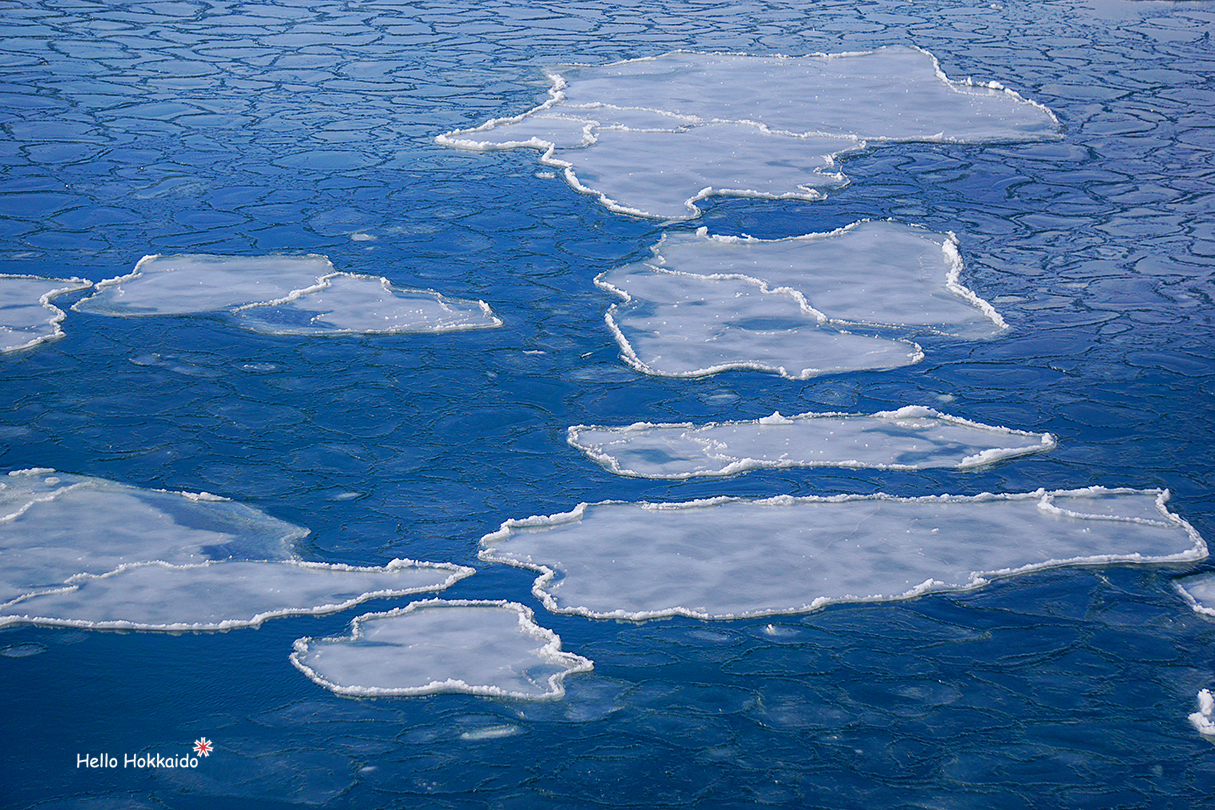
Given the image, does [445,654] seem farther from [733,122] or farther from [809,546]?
[733,122]

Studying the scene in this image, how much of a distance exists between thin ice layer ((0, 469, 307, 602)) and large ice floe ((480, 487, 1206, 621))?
2.50ft

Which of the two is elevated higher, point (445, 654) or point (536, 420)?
point (536, 420)

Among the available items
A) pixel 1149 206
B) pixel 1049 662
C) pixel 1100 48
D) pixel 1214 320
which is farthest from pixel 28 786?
pixel 1100 48

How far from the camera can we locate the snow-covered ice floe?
2.99 metres

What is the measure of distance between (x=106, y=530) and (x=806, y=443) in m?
2.34

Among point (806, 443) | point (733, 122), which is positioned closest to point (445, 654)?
point (806, 443)

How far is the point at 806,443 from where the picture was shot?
4.21m

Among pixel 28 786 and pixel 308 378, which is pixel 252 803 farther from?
pixel 308 378

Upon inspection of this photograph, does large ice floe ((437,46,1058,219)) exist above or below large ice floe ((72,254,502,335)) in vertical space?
above

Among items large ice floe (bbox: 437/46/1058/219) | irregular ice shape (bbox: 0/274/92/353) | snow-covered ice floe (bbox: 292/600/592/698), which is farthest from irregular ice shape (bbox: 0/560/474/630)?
large ice floe (bbox: 437/46/1058/219)

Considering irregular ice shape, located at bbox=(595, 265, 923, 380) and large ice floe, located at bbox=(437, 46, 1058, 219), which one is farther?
large ice floe, located at bbox=(437, 46, 1058, 219)

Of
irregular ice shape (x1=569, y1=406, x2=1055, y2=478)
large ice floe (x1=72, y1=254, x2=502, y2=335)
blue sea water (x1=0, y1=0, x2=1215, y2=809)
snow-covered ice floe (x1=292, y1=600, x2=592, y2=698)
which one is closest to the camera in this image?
blue sea water (x1=0, y1=0, x2=1215, y2=809)

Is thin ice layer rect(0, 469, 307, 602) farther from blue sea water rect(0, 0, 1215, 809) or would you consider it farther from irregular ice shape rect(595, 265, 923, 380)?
irregular ice shape rect(595, 265, 923, 380)

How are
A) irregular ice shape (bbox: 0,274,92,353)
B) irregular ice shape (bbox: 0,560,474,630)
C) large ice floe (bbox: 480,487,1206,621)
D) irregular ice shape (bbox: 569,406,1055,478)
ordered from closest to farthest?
irregular ice shape (bbox: 0,560,474,630) < large ice floe (bbox: 480,487,1206,621) < irregular ice shape (bbox: 569,406,1055,478) < irregular ice shape (bbox: 0,274,92,353)
